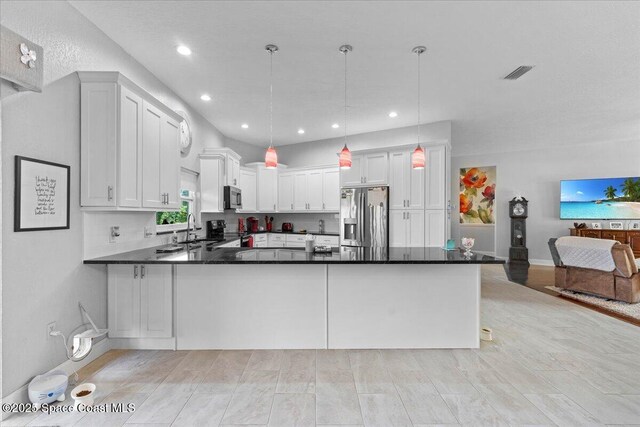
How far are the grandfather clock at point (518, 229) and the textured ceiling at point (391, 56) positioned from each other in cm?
254

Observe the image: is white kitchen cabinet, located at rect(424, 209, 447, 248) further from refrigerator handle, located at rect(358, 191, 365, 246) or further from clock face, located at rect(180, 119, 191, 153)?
clock face, located at rect(180, 119, 191, 153)

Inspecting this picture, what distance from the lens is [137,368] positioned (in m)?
2.46

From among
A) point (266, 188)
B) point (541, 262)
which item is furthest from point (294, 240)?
point (541, 262)

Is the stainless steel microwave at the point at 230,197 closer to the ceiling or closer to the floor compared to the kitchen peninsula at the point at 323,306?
closer to the ceiling

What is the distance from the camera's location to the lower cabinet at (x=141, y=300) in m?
2.74

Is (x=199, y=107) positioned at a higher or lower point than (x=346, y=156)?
higher

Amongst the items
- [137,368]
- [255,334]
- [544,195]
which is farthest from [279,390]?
[544,195]

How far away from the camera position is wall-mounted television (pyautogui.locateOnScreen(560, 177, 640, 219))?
6.62m

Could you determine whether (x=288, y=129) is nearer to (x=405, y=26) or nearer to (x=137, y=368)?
(x=405, y=26)

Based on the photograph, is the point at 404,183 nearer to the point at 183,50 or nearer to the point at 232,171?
the point at 232,171

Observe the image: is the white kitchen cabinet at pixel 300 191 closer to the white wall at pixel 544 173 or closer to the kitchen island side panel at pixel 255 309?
the kitchen island side panel at pixel 255 309

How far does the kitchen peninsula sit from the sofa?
114 inches

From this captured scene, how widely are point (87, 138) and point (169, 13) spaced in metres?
Answer: 1.22

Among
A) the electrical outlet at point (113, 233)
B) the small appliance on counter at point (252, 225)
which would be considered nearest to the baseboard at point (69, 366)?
the electrical outlet at point (113, 233)
